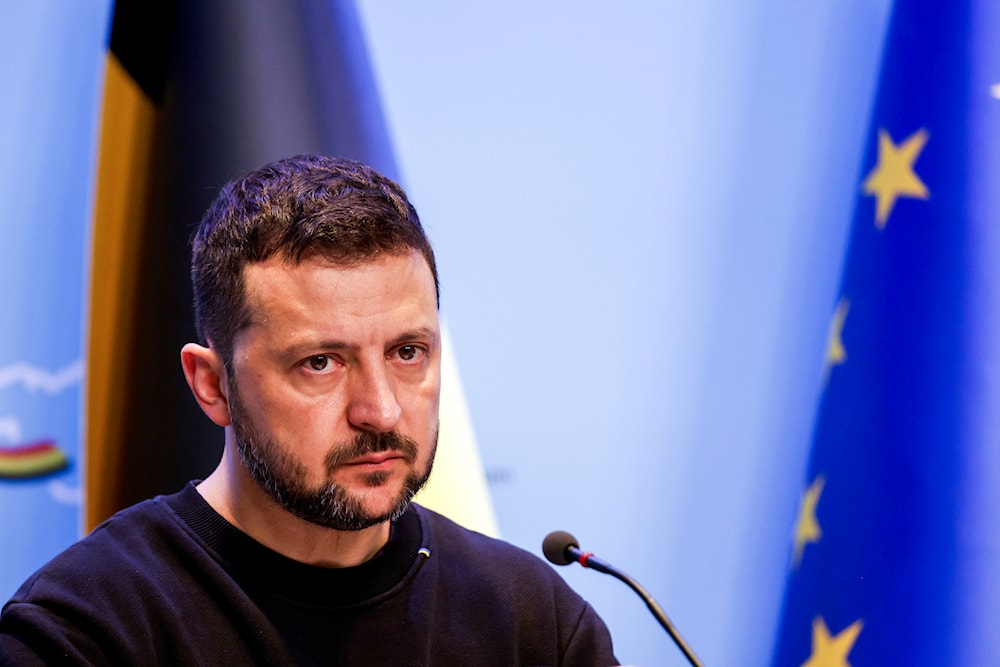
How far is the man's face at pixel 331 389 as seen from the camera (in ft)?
5.54

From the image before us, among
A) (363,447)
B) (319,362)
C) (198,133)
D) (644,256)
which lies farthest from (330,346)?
(644,256)

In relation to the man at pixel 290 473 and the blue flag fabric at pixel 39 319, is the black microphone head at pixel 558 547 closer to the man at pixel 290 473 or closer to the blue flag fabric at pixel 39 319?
the man at pixel 290 473

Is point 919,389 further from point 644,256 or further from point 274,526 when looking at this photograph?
point 274,526

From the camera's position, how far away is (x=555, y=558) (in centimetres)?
174

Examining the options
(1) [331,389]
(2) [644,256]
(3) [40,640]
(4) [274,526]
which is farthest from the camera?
(2) [644,256]

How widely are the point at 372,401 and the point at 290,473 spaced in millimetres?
162

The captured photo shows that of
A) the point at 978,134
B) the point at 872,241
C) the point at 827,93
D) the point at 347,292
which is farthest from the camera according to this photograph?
the point at 827,93

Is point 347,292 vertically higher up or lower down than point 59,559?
higher up

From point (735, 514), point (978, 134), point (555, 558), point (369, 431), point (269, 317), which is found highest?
point (978, 134)

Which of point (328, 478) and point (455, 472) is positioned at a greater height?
point (328, 478)

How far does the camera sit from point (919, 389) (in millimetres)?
2297

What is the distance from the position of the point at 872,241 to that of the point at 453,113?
108cm

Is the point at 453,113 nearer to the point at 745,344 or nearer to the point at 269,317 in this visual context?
the point at 745,344

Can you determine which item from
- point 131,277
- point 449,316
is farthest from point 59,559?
point 449,316
